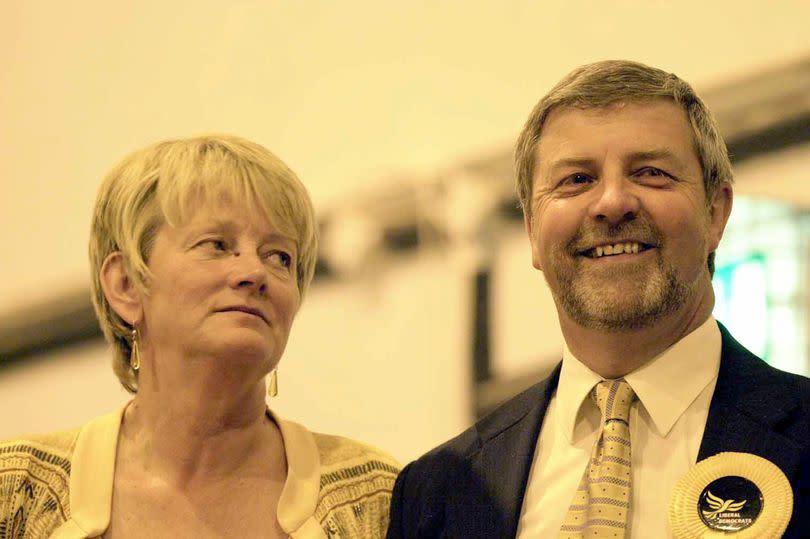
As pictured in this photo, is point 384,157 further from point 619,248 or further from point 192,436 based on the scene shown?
point 619,248

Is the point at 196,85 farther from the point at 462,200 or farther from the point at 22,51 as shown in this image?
the point at 462,200

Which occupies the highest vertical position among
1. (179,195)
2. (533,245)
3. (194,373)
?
(179,195)

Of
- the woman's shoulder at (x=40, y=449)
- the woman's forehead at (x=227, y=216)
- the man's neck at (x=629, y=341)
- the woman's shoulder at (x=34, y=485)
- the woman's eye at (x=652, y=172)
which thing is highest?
the woman's eye at (x=652, y=172)

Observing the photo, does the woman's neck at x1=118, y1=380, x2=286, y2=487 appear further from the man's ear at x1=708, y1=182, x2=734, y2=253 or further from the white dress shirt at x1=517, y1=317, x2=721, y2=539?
the man's ear at x1=708, y1=182, x2=734, y2=253

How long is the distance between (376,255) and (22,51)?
1.34 metres

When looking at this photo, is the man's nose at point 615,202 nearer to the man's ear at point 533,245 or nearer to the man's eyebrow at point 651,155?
the man's eyebrow at point 651,155

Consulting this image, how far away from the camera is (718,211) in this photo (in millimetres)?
2330

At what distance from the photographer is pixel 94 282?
2521 millimetres

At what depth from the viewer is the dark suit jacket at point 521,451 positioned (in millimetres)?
2066

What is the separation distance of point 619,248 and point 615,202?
0.26 ft

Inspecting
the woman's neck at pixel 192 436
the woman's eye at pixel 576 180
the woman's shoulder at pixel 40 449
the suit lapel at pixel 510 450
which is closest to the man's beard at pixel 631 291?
the woman's eye at pixel 576 180

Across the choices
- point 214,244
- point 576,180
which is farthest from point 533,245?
point 214,244

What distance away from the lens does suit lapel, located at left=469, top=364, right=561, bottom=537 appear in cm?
224

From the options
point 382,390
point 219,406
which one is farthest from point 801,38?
point 219,406
